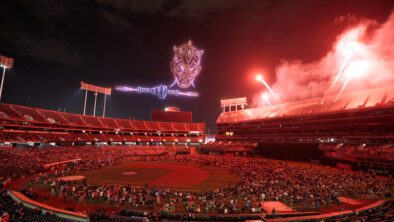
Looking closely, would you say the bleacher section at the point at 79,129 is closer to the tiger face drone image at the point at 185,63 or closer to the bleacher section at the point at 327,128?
the bleacher section at the point at 327,128

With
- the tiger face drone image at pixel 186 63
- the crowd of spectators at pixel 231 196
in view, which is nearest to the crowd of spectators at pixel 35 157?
the crowd of spectators at pixel 231 196

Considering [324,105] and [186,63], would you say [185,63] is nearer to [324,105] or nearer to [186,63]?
[186,63]

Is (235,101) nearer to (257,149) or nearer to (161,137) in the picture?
(257,149)

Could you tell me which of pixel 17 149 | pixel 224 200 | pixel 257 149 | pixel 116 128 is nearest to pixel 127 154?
pixel 116 128

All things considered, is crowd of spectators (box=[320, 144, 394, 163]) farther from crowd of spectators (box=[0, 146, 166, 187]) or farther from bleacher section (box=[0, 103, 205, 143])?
bleacher section (box=[0, 103, 205, 143])

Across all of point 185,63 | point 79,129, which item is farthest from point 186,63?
point 79,129

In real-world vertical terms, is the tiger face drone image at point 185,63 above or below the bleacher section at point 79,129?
above

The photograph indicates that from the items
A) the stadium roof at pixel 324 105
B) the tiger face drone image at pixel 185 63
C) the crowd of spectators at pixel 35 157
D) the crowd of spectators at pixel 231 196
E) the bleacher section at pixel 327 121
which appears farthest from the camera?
the tiger face drone image at pixel 185 63

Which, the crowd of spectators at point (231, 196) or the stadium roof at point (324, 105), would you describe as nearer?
the crowd of spectators at point (231, 196)
